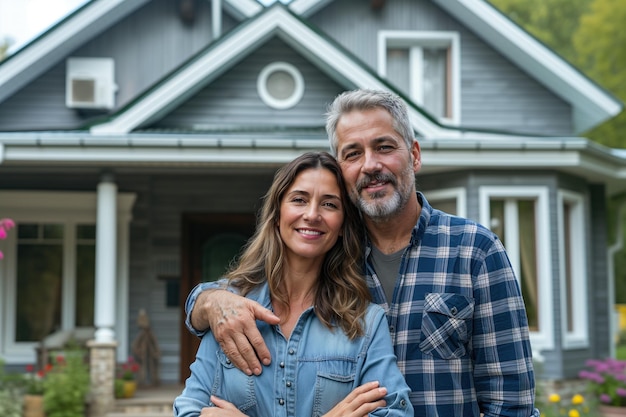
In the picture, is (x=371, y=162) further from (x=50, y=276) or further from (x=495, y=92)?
(x=495, y=92)

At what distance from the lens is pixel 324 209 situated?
2305 mm

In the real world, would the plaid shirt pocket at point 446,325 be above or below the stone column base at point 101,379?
above

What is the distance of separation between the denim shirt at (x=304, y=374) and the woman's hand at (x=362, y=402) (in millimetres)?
32

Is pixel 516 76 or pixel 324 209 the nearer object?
pixel 324 209

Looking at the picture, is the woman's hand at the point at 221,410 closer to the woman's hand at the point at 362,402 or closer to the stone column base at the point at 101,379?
the woman's hand at the point at 362,402

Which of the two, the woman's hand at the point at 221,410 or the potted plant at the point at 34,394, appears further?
the potted plant at the point at 34,394

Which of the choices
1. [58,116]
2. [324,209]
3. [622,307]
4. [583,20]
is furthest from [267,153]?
[622,307]

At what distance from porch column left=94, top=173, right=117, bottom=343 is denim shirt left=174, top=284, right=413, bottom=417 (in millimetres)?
6111

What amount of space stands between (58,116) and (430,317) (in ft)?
30.3

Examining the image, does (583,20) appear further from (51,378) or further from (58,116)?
(51,378)

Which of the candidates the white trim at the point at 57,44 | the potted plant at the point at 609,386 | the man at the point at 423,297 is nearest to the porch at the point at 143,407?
the potted plant at the point at 609,386

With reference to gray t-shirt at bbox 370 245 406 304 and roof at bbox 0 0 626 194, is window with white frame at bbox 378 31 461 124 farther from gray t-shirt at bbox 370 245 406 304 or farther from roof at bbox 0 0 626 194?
gray t-shirt at bbox 370 245 406 304

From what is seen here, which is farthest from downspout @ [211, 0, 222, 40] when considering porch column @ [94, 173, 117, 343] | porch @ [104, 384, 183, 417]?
porch @ [104, 384, 183, 417]

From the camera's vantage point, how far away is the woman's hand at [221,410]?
2.13 metres
